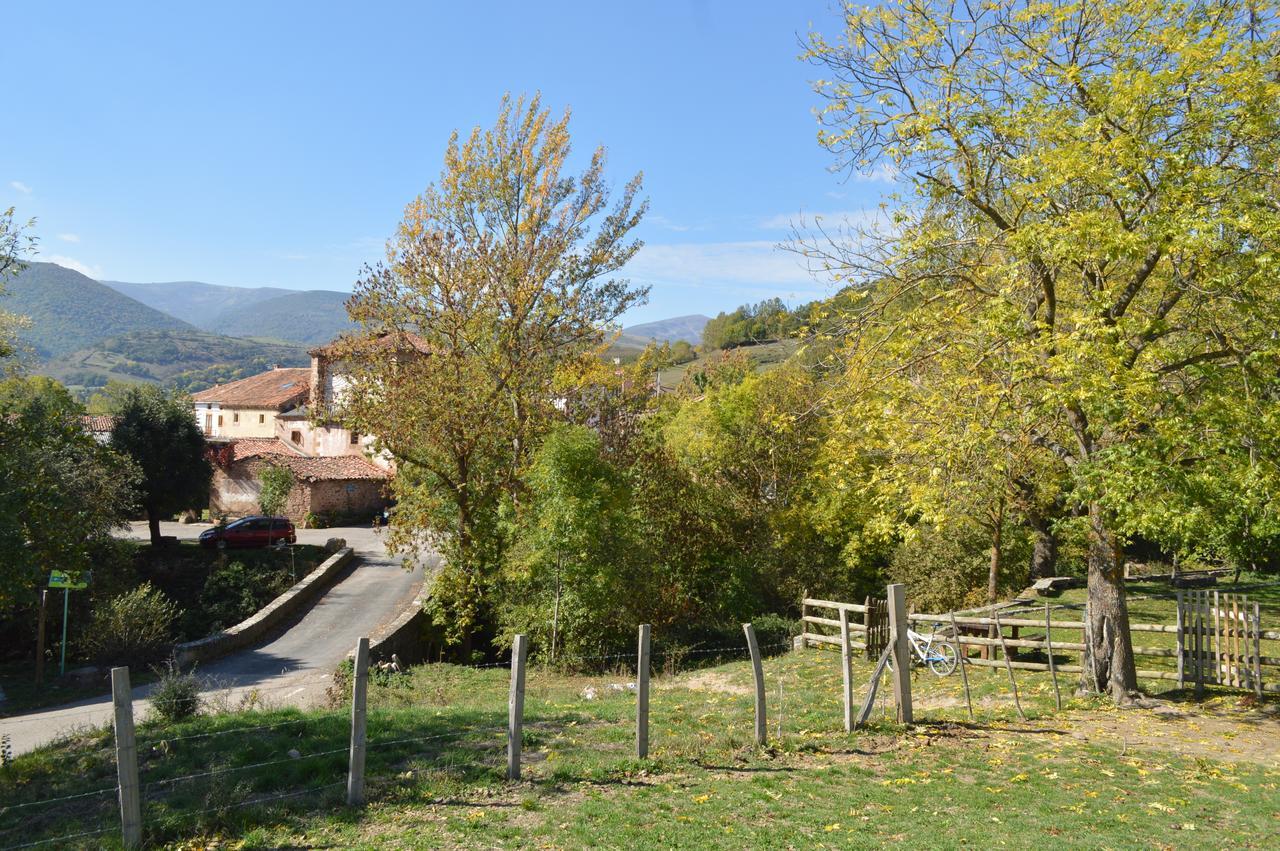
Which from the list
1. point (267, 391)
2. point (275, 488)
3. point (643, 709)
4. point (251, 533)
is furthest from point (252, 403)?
point (643, 709)

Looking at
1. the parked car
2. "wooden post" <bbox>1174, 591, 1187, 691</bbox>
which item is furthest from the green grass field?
the parked car

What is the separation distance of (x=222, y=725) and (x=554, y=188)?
18.8m

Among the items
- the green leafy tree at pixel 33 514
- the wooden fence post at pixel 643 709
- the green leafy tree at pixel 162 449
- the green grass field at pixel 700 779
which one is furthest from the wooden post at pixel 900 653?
the green leafy tree at pixel 162 449

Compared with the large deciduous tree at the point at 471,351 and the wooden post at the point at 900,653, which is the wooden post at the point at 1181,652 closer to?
the wooden post at the point at 900,653

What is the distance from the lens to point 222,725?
11555 millimetres

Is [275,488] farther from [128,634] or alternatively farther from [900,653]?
[900,653]

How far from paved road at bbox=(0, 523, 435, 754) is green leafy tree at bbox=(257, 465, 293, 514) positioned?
17.7 feet

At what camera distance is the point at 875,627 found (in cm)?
1758

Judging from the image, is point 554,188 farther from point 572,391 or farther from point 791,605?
point 791,605

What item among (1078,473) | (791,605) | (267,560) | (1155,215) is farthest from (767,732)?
(267,560)

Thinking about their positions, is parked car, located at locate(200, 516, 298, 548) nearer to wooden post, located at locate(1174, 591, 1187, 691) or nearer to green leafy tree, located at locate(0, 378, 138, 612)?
green leafy tree, located at locate(0, 378, 138, 612)

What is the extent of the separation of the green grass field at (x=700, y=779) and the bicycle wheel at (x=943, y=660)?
9.35 feet

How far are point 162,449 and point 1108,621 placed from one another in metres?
35.4

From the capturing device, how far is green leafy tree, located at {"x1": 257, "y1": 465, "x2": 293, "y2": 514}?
42812mm
